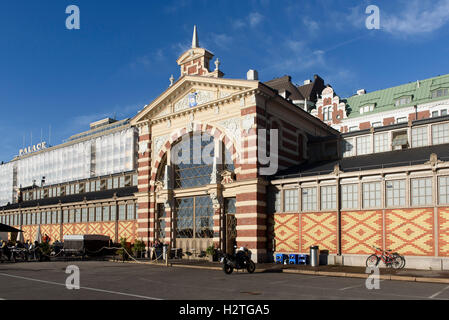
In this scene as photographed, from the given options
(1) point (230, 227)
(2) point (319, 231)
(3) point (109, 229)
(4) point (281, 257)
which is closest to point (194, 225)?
(1) point (230, 227)

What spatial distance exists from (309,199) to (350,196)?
276 cm

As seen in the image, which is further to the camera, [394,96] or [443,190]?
[394,96]

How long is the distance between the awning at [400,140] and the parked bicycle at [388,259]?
10.3 meters

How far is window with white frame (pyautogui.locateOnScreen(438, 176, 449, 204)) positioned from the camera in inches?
890

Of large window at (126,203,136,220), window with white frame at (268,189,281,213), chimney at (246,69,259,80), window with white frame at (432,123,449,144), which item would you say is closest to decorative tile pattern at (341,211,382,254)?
window with white frame at (268,189,281,213)

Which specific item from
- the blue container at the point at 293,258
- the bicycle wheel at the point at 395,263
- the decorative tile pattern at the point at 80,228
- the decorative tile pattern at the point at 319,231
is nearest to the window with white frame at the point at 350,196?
the decorative tile pattern at the point at 319,231

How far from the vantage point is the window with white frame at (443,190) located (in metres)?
22.6

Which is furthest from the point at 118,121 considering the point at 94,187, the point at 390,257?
the point at 390,257

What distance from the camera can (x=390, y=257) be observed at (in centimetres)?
2323

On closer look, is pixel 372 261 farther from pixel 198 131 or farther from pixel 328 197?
pixel 198 131

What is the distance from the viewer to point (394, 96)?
197 ft
